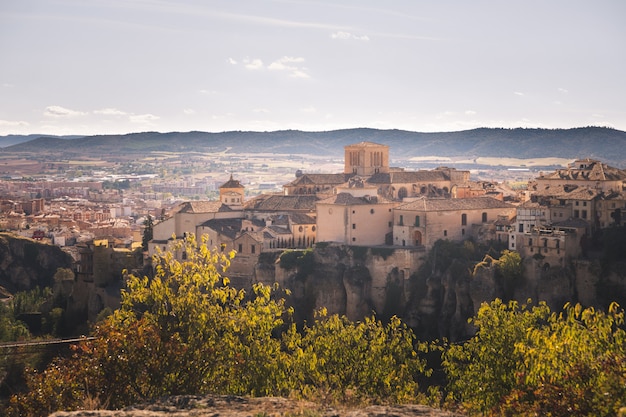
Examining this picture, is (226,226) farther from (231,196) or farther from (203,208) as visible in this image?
(231,196)

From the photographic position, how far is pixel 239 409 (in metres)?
19.7

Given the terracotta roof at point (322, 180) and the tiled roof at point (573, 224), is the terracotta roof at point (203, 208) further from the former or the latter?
the tiled roof at point (573, 224)

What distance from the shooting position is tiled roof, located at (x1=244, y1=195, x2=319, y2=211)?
215 feet

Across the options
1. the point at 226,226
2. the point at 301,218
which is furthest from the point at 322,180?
→ the point at 226,226

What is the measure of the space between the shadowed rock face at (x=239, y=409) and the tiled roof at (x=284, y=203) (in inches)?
1768

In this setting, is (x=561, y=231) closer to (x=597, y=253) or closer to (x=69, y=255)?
(x=597, y=253)

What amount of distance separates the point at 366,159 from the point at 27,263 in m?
36.9

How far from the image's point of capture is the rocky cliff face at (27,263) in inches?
3541

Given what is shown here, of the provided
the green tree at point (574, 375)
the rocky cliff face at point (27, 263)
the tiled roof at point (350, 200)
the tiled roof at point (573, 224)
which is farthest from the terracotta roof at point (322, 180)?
the green tree at point (574, 375)

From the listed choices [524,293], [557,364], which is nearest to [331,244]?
[524,293]

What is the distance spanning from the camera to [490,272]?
5103 cm

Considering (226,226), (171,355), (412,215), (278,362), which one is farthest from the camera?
→ (226,226)

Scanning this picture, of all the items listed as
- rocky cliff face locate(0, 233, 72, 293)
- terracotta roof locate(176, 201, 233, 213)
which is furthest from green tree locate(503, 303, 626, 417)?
rocky cliff face locate(0, 233, 72, 293)

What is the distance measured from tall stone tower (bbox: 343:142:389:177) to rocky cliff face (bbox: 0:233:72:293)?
30806mm
